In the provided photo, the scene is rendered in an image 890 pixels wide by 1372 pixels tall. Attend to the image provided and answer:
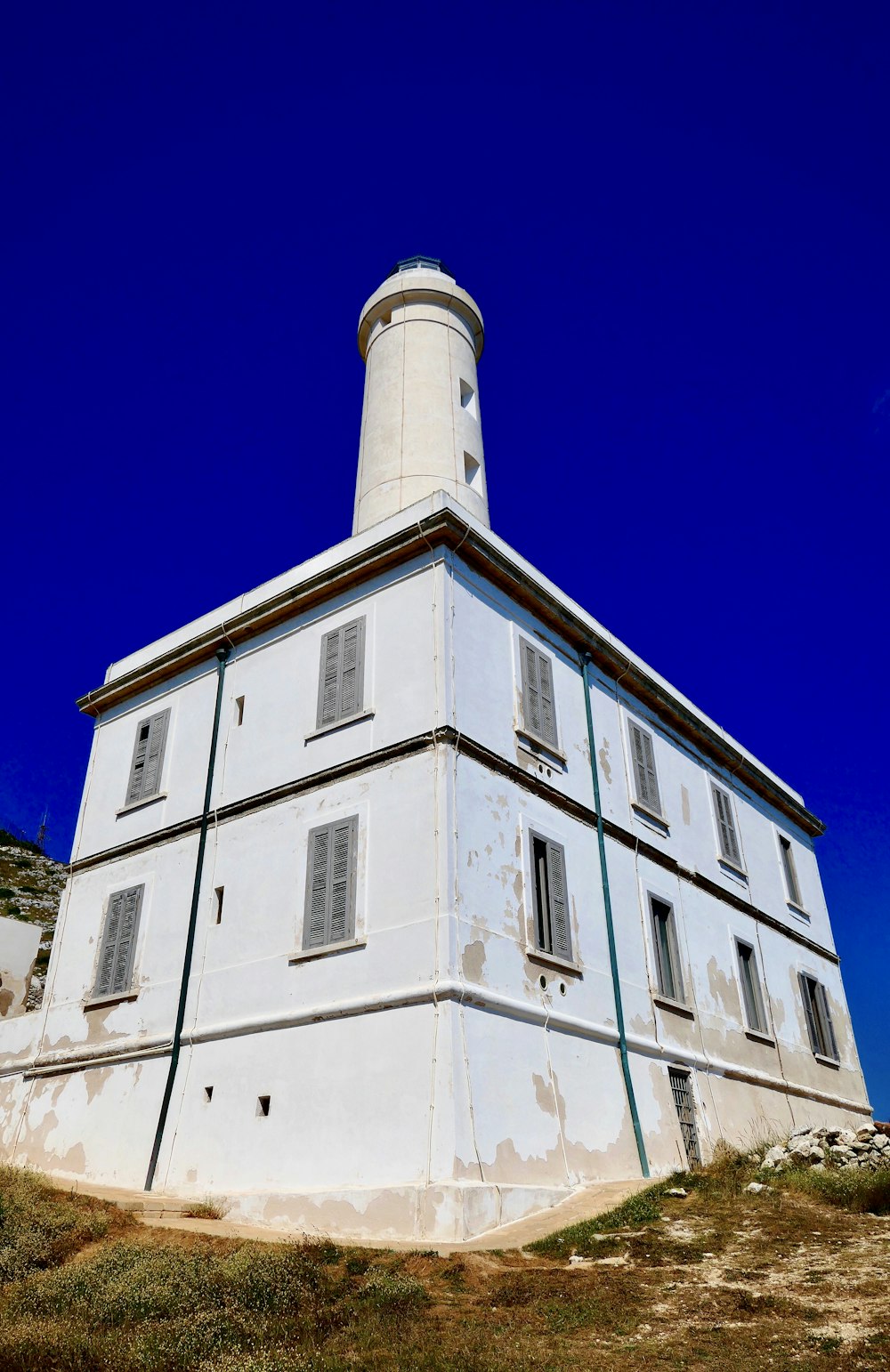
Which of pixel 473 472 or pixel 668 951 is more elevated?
pixel 473 472

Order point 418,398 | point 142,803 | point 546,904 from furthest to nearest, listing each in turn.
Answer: point 418,398 → point 142,803 → point 546,904

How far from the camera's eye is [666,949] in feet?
60.7

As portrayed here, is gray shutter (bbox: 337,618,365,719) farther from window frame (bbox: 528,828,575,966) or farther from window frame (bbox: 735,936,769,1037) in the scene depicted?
window frame (bbox: 735,936,769,1037)

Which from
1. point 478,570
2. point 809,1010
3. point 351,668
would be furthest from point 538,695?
point 809,1010

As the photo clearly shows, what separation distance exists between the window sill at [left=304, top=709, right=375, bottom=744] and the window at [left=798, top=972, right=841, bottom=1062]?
1359 centimetres

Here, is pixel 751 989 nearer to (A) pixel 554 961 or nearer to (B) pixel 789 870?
(B) pixel 789 870

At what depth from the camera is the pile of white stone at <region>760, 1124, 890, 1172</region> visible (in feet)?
46.7

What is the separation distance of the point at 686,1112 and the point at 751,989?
190 inches

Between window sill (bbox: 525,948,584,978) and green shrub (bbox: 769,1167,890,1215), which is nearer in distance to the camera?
green shrub (bbox: 769,1167,890,1215)

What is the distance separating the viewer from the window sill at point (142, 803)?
18.8m

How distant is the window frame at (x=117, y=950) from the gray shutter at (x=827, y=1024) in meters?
15.6

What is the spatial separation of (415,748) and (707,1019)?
328 inches

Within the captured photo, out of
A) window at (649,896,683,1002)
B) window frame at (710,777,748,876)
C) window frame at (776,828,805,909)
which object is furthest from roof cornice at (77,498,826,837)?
window at (649,896,683,1002)

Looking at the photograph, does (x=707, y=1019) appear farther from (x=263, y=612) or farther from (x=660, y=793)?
(x=263, y=612)
